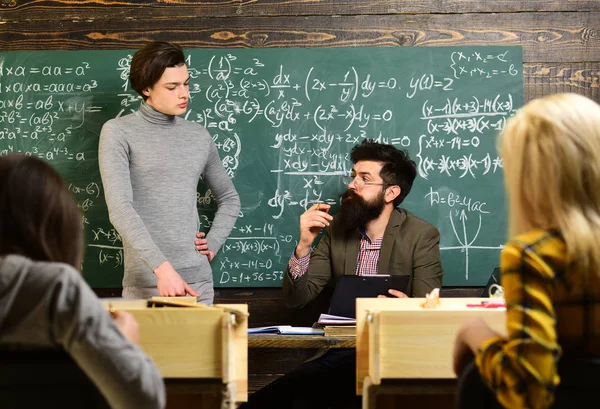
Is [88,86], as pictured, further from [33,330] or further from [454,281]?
[33,330]

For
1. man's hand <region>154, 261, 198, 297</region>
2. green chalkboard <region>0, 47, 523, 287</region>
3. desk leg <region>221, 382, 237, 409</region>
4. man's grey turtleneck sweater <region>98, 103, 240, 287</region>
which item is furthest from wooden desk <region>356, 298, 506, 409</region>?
green chalkboard <region>0, 47, 523, 287</region>

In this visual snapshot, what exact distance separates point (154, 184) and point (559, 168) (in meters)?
2.47

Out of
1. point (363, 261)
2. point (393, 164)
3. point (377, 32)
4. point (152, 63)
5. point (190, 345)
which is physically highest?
point (377, 32)

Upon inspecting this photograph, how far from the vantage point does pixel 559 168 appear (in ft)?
4.32

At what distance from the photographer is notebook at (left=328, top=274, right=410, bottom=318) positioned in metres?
3.11

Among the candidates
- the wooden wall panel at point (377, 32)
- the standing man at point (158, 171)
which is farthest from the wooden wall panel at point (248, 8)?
the standing man at point (158, 171)

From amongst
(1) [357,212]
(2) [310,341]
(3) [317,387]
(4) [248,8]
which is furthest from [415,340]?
(4) [248,8]

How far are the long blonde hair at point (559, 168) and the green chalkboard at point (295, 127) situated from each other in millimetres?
2712

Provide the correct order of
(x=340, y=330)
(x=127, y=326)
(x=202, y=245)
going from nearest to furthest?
(x=127, y=326) → (x=340, y=330) → (x=202, y=245)

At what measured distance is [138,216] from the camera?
3.36 metres

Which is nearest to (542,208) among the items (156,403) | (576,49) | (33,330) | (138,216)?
(156,403)

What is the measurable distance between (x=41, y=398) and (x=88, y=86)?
10.0 ft

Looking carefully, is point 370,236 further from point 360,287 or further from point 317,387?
point 317,387

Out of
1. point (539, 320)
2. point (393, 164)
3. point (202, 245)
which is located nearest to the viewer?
point (539, 320)
